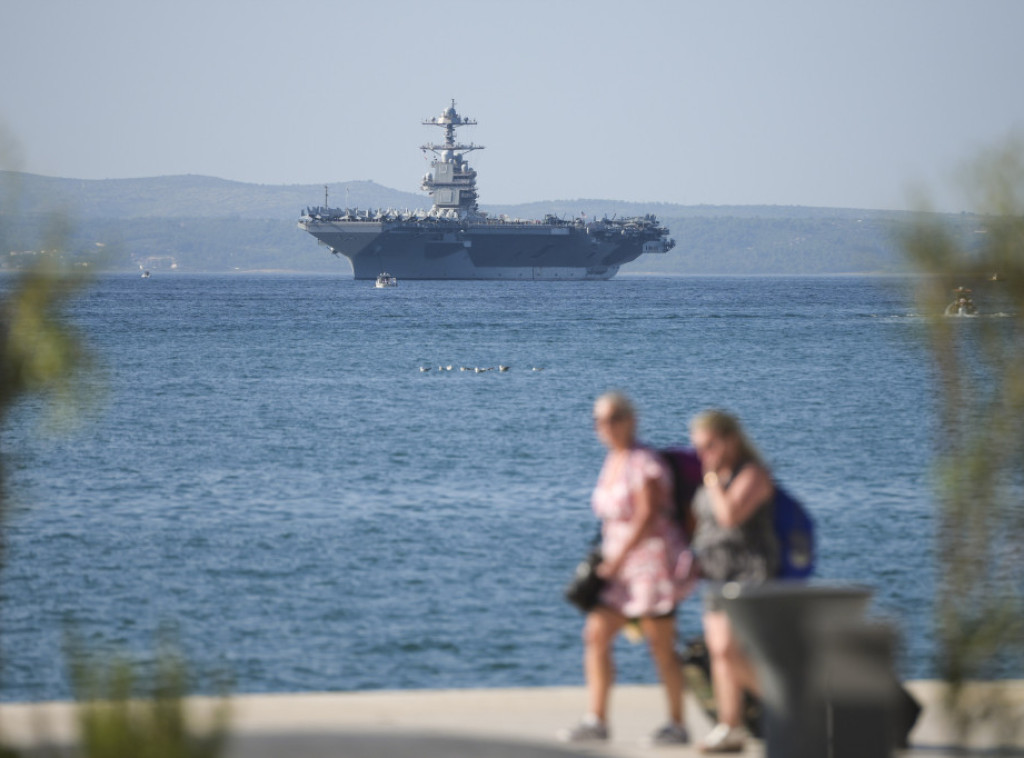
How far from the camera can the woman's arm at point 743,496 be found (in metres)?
4.84

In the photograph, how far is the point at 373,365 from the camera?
169ft

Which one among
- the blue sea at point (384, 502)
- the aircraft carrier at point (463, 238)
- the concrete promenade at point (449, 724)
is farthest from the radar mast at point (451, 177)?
the concrete promenade at point (449, 724)

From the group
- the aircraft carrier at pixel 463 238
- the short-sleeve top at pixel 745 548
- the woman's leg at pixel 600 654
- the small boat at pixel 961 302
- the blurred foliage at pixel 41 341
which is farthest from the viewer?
the aircraft carrier at pixel 463 238

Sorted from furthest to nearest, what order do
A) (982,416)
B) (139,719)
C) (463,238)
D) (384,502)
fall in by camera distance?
1. (463,238)
2. (384,502)
3. (982,416)
4. (139,719)

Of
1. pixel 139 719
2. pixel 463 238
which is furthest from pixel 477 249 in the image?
pixel 139 719

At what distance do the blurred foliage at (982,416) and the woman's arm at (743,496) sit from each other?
576 millimetres

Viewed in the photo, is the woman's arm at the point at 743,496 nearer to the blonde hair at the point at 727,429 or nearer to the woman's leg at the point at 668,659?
the blonde hair at the point at 727,429

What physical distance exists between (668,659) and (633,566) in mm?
340

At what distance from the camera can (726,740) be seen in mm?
4848

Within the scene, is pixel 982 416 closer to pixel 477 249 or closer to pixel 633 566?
pixel 633 566

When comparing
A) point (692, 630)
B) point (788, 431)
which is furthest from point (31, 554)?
point (788, 431)

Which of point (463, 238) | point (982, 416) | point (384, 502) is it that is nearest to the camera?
point (982, 416)

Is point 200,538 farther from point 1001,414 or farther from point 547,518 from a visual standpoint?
point 1001,414

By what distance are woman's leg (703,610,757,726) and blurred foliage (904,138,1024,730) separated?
0.74m
